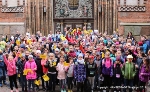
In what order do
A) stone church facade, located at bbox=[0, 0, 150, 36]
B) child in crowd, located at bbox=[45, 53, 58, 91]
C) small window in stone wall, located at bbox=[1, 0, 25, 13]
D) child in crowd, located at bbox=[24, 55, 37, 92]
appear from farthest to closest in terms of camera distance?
small window in stone wall, located at bbox=[1, 0, 25, 13] → stone church facade, located at bbox=[0, 0, 150, 36] → child in crowd, located at bbox=[45, 53, 58, 91] → child in crowd, located at bbox=[24, 55, 37, 92]

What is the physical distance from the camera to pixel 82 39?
59.3 ft

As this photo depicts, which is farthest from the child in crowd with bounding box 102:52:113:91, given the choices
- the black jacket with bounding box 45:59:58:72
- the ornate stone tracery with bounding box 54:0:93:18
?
the ornate stone tracery with bounding box 54:0:93:18

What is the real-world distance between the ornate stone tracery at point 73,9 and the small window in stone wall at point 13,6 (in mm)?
2287

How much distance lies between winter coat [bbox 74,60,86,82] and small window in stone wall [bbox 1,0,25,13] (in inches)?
479

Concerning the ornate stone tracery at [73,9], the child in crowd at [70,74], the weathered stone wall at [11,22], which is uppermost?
the ornate stone tracery at [73,9]

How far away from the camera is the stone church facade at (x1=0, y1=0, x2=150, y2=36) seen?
24.3m

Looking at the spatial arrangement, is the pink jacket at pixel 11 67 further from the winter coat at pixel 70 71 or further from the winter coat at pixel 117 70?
the winter coat at pixel 117 70

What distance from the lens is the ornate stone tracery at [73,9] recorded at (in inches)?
993

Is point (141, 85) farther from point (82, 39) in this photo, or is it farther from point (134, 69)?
point (82, 39)

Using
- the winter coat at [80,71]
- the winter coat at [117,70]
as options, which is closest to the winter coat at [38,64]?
the winter coat at [80,71]

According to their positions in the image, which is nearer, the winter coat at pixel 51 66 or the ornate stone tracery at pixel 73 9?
the winter coat at pixel 51 66

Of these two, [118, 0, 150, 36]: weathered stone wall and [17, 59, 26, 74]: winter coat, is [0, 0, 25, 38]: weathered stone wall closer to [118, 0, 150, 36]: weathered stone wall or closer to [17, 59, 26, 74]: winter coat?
[118, 0, 150, 36]: weathered stone wall

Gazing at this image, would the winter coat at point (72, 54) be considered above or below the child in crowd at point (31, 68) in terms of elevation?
above

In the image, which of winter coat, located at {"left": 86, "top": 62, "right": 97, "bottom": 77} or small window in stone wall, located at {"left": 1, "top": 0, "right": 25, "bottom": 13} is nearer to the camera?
winter coat, located at {"left": 86, "top": 62, "right": 97, "bottom": 77}
